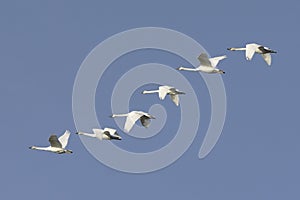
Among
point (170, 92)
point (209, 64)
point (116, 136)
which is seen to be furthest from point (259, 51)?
point (116, 136)

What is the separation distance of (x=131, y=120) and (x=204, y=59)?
6.10m

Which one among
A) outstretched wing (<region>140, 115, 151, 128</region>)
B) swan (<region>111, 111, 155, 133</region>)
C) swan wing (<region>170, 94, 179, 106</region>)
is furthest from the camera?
swan wing (<region>170, 94, 179, 106</region>)

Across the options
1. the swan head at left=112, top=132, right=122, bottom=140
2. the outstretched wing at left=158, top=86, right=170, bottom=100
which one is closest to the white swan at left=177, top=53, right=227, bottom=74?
the outstretched wing at left=158, top=86, right=170, bottom=100

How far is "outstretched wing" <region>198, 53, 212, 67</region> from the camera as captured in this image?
120 metres

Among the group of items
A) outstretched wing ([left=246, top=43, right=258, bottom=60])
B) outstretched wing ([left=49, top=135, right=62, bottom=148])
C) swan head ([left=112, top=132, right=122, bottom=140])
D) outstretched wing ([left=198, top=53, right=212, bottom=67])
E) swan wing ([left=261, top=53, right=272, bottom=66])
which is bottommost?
swan head ([left=112, top=132, right=122, bottom=140])

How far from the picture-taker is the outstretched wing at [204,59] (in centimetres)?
12019

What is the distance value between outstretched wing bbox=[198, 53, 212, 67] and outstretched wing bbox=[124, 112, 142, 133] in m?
5.28

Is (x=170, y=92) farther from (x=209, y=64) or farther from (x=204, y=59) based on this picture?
(x=204, y=59)

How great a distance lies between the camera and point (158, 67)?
5374 inches

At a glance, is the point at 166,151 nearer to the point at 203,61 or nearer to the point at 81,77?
the point at 81,77

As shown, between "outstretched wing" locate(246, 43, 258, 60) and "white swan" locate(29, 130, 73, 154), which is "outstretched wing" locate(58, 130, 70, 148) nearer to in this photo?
"white swan" locate(29, 130, 73, 154)

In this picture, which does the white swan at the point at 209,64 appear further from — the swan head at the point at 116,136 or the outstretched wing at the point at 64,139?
the outstretched wing at the point at 64,139

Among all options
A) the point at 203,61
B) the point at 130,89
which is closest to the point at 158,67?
the point at 130,89

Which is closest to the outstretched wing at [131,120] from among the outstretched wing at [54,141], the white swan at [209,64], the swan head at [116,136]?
the swan head at [116,136]
